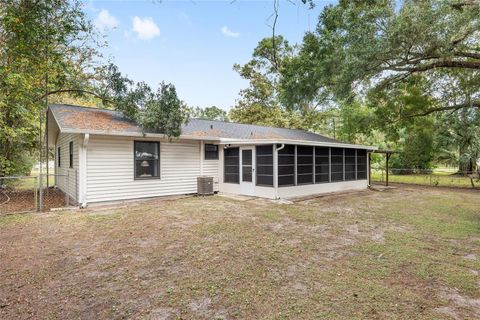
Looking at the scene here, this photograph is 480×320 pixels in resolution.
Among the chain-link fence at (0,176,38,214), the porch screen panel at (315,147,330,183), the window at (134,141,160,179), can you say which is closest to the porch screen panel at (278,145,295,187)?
the porch screen panel at (315,147,330,183)

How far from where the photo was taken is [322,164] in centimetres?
1119

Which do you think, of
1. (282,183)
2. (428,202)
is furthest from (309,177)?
(428,202)

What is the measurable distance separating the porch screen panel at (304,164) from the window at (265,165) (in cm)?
132

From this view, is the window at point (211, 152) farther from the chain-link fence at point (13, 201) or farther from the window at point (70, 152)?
the chain-link fence at point (13, 201)

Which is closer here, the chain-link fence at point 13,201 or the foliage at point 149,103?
the chain-link fence at point 13,201

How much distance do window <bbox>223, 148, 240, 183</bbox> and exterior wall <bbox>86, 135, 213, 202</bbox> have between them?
1.10 m

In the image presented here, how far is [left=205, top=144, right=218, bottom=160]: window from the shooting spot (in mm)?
10908

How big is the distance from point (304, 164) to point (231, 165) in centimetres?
287

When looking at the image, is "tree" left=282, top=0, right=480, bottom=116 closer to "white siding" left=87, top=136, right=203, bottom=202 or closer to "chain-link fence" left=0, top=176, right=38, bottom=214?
"white siding" left=87, top=136, right=203, bottom=202

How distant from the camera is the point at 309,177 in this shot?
10656 millimetres

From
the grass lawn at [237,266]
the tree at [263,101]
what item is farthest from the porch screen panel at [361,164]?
the tree at [263,101]

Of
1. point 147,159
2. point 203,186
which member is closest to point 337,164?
point 203,186

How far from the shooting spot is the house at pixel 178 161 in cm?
818

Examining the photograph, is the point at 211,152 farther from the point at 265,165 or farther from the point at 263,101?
the point at 263,101
